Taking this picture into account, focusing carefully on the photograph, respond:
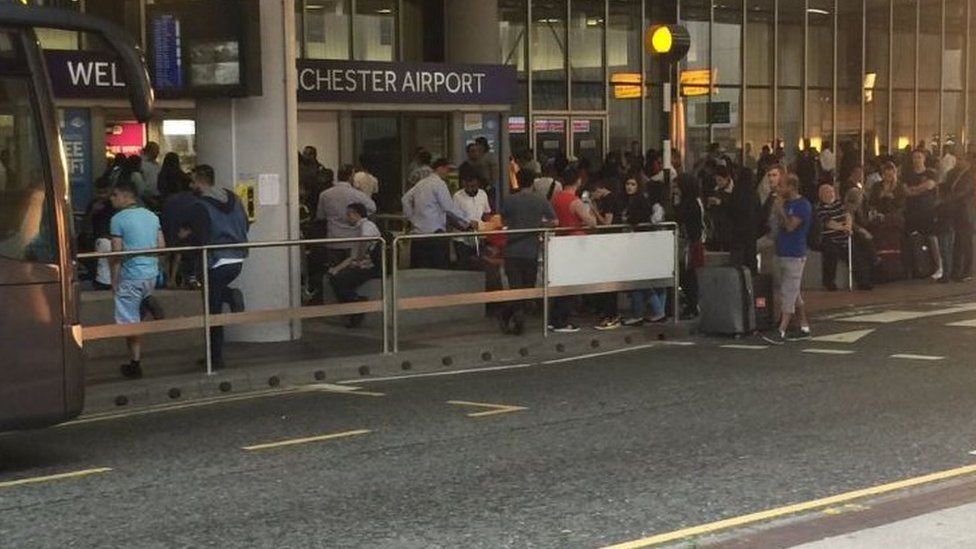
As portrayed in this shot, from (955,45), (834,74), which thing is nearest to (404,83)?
(834,74)

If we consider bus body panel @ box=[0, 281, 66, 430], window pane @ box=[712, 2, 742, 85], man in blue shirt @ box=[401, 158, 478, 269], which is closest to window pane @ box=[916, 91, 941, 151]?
window pane @ box=[712, 2, 742, 85]

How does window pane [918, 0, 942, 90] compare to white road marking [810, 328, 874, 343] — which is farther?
window pane [918, 0, 942, 90]

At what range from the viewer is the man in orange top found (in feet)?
47.8

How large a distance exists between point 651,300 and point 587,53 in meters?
12.8

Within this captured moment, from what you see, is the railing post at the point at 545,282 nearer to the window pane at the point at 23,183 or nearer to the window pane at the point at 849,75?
the window pane at the point at 23,183

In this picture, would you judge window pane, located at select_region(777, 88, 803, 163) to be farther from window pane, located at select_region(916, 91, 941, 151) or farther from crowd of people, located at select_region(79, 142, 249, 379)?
crowd of people, located at select_region(79, 142, 249, 379)

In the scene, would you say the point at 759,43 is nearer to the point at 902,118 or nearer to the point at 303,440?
the point at 902,118

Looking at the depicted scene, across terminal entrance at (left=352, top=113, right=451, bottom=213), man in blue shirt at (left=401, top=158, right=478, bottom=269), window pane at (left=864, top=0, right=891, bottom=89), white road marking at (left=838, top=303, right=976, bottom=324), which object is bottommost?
white road marking at (left=838, top=303, right=976, bottom=324)

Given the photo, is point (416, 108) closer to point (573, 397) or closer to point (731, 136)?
point (573, 397)

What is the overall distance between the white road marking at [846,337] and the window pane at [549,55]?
40.4 feet

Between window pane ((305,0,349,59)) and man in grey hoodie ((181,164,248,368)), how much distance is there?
10.4 meters

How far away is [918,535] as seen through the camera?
6.13 meters

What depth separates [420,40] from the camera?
24688mm

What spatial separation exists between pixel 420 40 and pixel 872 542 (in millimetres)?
19761
